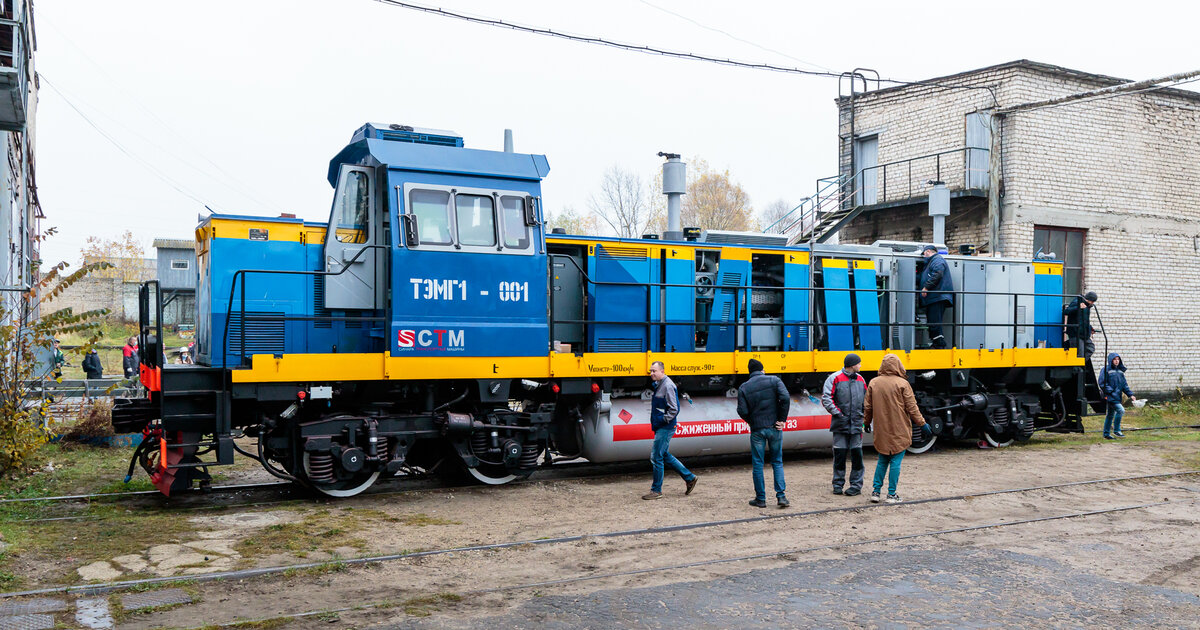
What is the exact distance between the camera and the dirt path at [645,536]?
651 cm

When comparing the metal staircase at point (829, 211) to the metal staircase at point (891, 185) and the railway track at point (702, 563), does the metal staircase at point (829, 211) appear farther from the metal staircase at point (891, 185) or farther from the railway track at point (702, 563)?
the railway track at point (702, 563)

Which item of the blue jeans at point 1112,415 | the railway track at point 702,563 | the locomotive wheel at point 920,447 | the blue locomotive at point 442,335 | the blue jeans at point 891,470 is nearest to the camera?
the railway track at point 702,563

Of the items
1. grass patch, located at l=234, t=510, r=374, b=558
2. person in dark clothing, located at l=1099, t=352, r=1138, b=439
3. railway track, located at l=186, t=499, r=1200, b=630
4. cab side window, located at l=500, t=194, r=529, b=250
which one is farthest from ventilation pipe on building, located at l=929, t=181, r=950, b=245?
grass patch, located at l=234, t=510, r=374, b=558

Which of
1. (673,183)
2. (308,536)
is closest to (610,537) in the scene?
(308,536)

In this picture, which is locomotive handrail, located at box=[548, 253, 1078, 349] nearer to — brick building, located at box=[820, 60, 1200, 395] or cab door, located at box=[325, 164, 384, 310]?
cab door, located at box=[325, 164, 384, 310]

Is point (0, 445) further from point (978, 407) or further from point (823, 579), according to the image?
point (978, 407)

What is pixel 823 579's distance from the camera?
6945 mm

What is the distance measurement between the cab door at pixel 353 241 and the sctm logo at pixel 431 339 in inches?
24.6

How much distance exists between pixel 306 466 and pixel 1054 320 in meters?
13.0

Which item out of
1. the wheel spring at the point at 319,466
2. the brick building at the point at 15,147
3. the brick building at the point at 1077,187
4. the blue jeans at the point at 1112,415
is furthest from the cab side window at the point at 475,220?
the brick building at the point at 1077,187

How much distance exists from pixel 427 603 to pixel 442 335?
416 cm

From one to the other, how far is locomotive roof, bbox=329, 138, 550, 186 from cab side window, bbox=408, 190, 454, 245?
0.91ft

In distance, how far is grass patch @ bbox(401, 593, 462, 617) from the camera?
19.9 feet

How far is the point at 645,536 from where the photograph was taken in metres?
8.42
